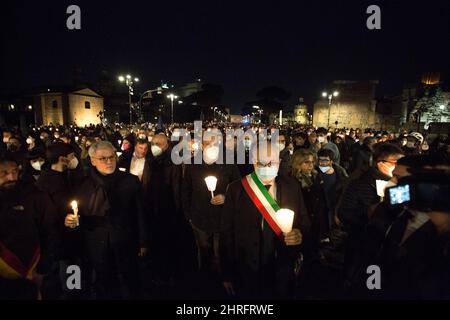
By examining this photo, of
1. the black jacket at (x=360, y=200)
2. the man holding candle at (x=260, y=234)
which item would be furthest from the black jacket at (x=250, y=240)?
the black jacket at (x=360, y=200)

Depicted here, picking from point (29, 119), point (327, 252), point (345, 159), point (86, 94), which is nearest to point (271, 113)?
point (86, 94)

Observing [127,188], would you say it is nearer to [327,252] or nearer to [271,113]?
[327,252]

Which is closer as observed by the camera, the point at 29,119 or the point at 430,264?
the point at 430,264

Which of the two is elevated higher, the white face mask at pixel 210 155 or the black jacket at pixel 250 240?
the white face mask at pixel 210 155

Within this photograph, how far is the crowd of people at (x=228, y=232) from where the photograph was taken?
237 centimetres

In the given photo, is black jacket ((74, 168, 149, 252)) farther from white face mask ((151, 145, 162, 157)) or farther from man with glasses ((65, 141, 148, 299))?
white face mask ((151, 145, 162, 157))

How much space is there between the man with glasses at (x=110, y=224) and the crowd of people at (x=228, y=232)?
0.01 meters

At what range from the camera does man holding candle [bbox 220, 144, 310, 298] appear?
2938 mm

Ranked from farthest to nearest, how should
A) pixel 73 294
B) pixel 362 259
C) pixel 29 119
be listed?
pixel 29 119, pixel 73 294, pixel 362 259

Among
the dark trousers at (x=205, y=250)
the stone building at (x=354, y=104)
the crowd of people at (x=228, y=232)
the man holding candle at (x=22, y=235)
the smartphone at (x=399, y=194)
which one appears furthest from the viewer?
the stone building at (x=354, y=104)

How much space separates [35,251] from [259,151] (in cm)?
247

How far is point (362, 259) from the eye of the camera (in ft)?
9.31

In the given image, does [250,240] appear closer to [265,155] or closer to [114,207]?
[265,155]

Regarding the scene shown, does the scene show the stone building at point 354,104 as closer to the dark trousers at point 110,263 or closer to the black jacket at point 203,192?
the black jacket at point 203,192
